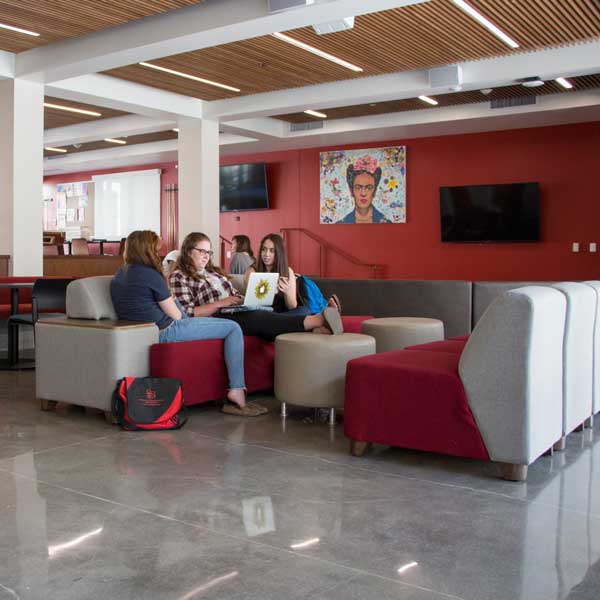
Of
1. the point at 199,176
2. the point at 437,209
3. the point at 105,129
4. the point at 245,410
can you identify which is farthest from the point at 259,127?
the point at 245,410

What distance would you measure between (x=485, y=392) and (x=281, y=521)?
1098mm

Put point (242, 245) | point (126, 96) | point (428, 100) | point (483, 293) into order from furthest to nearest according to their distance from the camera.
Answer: point (428, 100)
point (126, 96)
point (242, 245)
point (483, 293)

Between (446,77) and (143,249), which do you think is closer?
(143,249)

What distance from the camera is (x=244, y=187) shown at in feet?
44.5

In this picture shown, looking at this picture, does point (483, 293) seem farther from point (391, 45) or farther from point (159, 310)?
point (159, 310)

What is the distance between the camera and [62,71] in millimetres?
7477

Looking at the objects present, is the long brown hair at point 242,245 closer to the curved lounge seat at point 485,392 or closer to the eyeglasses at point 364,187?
the eyeglasses at point 364,187

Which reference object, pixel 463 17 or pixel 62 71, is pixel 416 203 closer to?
pixel 463 17

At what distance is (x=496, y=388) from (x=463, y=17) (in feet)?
14.3

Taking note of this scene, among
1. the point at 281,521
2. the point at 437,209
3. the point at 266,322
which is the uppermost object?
the point at 437,209

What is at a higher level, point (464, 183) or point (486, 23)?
point (486, 23)

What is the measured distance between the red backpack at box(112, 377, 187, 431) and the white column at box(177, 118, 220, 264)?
598cm

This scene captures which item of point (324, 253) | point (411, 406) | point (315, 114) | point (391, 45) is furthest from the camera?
point (324, 253)

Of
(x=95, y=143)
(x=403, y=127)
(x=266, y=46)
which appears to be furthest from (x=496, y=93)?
(x=95, y=143)
